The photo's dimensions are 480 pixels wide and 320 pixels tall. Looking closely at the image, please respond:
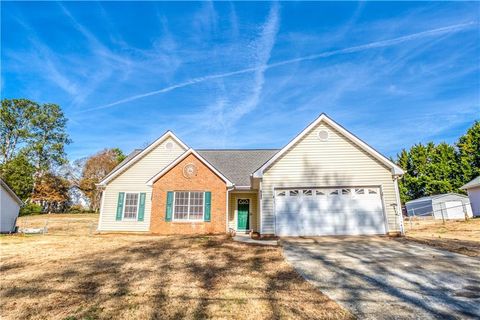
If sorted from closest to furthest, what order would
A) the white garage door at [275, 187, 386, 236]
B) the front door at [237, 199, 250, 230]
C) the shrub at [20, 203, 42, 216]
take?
the white garage door at [275, 187, 386, 236], the front door at [237, 199, 250, 230], the shrub at [20, 203, 42, 216]

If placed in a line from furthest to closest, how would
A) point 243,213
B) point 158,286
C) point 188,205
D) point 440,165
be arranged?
1. point 440,165
2. point 243,213
3. point 188,205
4. point 158,286

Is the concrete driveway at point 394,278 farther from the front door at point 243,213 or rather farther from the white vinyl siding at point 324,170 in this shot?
the front door at point 243,213

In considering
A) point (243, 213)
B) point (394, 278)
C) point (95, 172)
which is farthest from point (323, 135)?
point (95, 172)

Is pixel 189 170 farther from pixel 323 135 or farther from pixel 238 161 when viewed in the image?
pixel 323 135

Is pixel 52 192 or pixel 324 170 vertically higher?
pixel 52 192

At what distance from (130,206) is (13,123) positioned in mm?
35329

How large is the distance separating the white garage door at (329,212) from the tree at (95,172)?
4136 cm

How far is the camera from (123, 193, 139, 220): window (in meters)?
16.8

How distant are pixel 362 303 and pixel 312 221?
27.6 feet

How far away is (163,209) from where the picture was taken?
15.3 metres

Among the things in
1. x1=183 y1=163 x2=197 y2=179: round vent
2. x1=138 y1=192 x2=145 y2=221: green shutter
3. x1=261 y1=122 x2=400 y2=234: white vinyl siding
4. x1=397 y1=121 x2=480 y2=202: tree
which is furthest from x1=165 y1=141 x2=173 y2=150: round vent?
x1=397 y1=121 x2=480 y2=202: tree

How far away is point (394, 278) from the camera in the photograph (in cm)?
636

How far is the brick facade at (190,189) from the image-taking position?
15.0 metres

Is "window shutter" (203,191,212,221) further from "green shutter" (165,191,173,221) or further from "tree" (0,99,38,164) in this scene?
"tree" (0,99,38,164)
